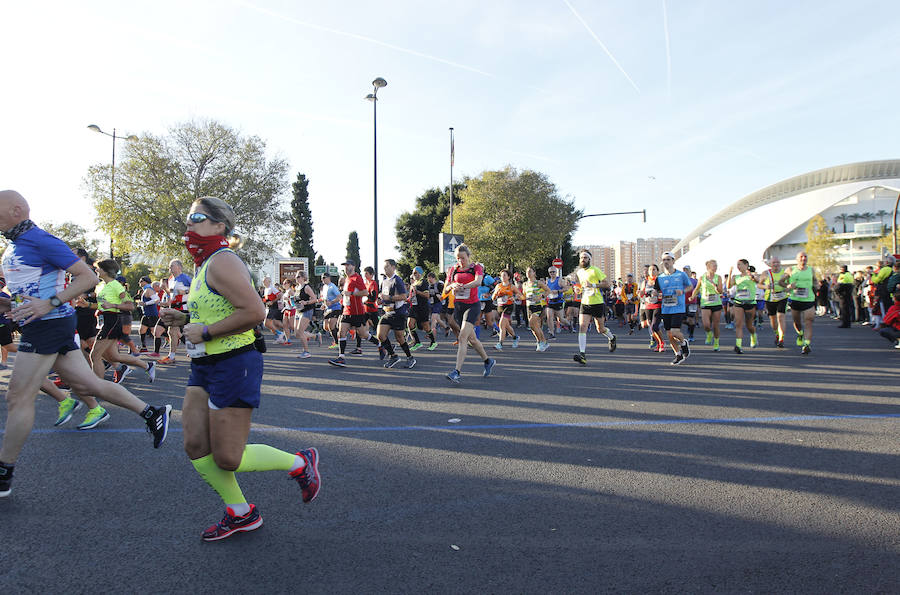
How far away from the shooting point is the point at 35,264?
12.5 ft

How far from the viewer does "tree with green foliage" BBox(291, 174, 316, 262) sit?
237 feet

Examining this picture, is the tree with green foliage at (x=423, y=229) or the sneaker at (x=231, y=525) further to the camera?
the tree with green foliage at (x=423, y=229)

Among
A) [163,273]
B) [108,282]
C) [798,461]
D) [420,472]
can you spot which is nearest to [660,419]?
[798,461]

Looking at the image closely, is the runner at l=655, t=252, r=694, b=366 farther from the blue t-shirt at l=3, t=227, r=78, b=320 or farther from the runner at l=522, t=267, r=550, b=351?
the blue t-shirt at l=3, t=227, r=78, b=320

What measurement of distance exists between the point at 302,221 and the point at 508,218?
36824 mm

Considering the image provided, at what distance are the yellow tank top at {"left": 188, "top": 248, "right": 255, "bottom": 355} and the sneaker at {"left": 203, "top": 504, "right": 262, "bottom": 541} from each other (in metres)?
0.89

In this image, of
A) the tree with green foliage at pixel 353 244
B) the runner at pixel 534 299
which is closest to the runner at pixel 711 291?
the runner at pixel 534 299

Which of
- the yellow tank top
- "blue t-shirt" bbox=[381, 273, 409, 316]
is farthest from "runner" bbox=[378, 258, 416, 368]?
the yellow tank top

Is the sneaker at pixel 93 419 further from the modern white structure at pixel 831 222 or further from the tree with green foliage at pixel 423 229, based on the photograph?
the modern white structure at pixel 831 222

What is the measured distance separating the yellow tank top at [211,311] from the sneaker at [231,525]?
0.89 metres

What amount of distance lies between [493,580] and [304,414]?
160 inches

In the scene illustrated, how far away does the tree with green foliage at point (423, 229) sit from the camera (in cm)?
5419

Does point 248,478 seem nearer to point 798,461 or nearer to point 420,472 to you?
point 420,472

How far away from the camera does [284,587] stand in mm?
2363
